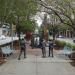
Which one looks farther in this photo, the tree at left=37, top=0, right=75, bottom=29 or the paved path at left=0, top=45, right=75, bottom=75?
the tree at left=37, top=0, right=75, bottom=29

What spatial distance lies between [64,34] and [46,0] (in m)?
112

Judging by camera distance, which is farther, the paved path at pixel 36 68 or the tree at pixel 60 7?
the tree at pixel 60 7

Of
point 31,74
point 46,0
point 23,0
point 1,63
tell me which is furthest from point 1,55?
point 31,74

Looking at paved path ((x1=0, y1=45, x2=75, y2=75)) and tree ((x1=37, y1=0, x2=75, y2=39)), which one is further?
tree ((x1=37, y1=0, x2=75, y2=39))

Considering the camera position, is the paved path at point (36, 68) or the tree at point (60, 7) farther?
the tree at point (60, 7)

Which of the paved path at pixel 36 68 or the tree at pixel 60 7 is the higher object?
the tree at pixel 60 7

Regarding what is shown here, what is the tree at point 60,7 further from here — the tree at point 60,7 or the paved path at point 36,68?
the paved path at point 36,68

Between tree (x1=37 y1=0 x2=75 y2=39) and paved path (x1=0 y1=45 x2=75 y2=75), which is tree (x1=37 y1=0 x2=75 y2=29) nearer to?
tree (x1=37 y1=0 x2=75 y2=39)

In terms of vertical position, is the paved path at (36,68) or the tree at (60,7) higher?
the tree at (60,7)

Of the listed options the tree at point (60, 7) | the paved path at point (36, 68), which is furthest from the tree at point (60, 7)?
the paved path at point (36, 68)

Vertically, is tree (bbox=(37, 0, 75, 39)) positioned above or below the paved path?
above

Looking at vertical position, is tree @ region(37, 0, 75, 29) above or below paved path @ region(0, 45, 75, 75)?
above

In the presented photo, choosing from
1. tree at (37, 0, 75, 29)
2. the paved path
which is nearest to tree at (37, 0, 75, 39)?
tree at (37, 0, 75, 29)

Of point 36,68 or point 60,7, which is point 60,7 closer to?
point 60,7
